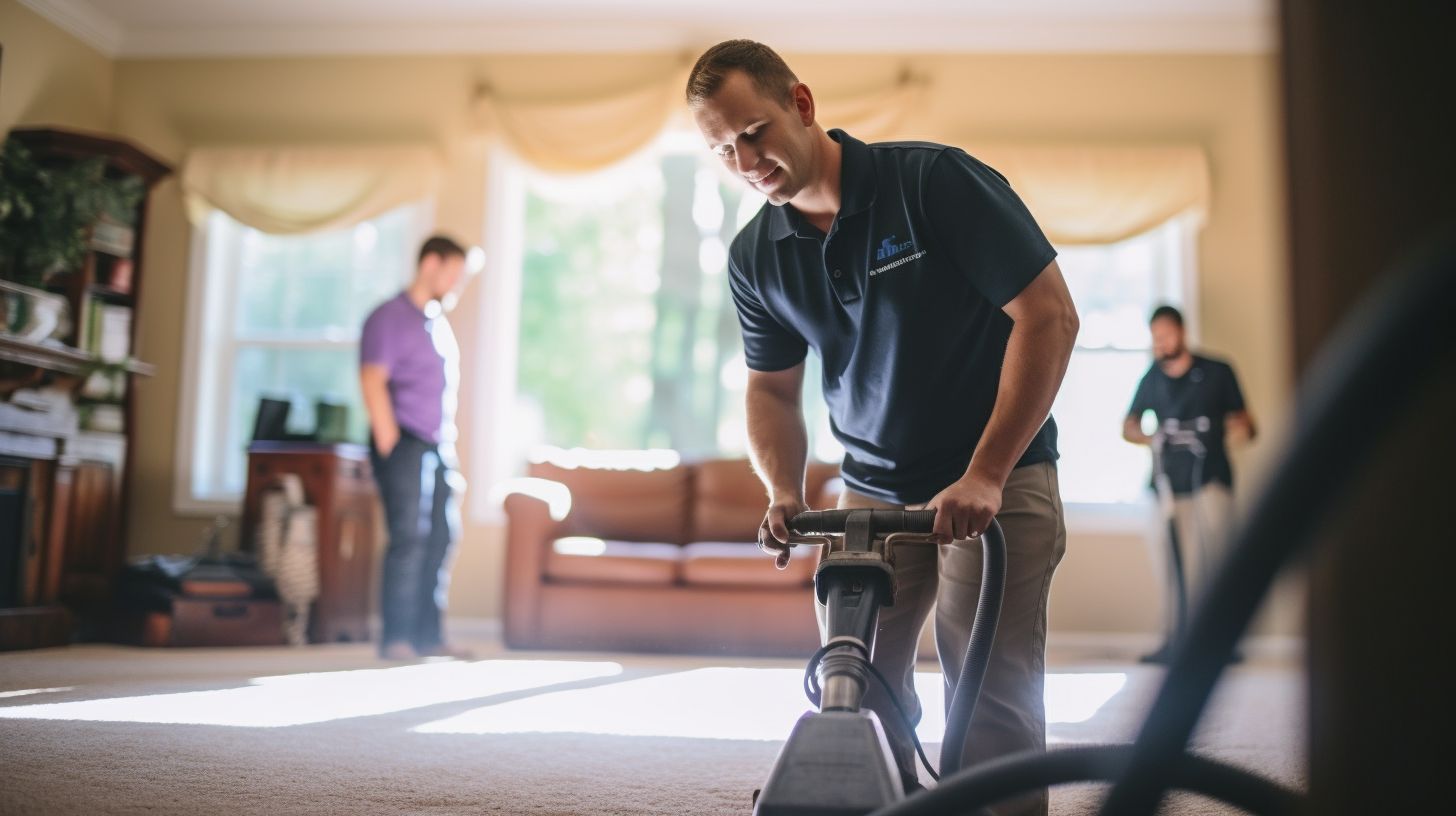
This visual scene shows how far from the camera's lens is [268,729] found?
262 centimetres

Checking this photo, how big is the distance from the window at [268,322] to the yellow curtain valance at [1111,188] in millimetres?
3123

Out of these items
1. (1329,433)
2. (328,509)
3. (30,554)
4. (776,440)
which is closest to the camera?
(1329,433)

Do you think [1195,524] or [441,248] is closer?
[441,248]

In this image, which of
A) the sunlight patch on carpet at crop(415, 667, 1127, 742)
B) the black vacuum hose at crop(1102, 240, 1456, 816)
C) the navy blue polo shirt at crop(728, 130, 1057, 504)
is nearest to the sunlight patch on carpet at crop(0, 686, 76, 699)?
the sunlight patch on carpet at crop(415, 667, 1127, 742)

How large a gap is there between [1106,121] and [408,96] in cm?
356

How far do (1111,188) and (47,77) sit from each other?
515 centimetres

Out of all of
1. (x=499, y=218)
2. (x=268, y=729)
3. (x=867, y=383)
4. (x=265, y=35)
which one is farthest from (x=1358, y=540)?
(x=265, y=35)

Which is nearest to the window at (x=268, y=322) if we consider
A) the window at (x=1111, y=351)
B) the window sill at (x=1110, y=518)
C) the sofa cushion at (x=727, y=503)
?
the sofa cushion at (x=727, y=503)

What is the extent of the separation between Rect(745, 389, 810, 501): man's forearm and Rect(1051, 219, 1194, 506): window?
4279mm

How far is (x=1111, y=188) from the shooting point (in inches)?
226

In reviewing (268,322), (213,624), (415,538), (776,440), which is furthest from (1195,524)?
(268,322)

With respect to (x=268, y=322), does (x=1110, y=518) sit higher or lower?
lower

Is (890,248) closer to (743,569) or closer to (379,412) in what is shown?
(379,412)

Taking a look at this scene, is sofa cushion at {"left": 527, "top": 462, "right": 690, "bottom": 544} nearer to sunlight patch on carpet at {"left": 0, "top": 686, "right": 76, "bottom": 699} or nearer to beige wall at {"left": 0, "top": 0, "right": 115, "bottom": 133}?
sunlight patch on carpet at {"left": 0, "top": 686, "right": 76, "bottom": 699}
